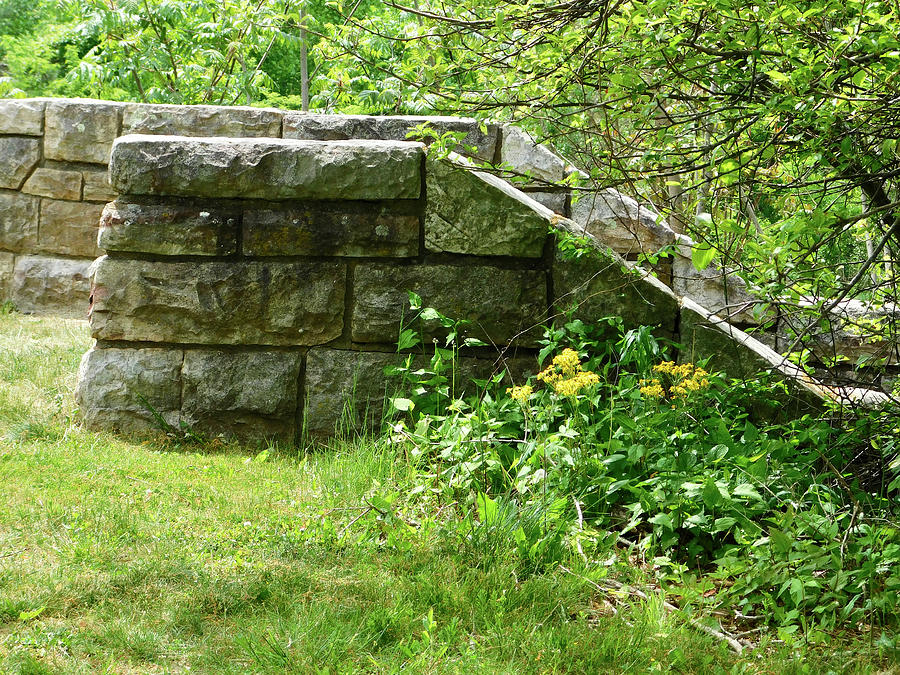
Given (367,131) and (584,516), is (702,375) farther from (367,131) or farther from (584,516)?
(367,131)

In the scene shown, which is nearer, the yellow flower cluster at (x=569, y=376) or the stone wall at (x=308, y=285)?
the yellow flower cluster at (x=569, y=376)

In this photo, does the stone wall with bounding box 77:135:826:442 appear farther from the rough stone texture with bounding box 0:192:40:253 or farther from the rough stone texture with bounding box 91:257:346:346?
the rough stone texture with bounding box 0:192:40:253

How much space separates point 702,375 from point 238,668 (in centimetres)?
202

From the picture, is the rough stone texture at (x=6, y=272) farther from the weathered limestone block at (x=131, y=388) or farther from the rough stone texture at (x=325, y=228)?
the rough stone texture at (x=325, y=228)

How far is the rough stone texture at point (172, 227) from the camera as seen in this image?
337 centimetres

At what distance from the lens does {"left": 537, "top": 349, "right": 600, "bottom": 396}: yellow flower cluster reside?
106 inches

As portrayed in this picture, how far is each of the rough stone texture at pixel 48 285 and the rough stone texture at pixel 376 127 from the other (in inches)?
86.5

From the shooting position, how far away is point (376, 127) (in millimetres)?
4789

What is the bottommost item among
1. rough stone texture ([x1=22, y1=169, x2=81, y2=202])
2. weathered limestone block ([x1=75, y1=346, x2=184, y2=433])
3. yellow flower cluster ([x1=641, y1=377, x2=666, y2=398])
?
weathered limestone block ([x1=75, y1=346, x2=184, y2=433])

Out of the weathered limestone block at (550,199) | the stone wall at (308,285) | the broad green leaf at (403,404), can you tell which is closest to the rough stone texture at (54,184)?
the stone wall at (308,285)

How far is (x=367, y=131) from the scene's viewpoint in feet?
15.8

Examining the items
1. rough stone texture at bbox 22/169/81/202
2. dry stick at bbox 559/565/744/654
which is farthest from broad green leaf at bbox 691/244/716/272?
rough stone texture at bbox 22/169/81/202

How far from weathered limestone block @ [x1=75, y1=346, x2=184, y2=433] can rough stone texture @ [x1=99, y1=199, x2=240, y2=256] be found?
462 millimetres

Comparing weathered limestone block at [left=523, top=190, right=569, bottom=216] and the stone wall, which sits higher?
weathered limestone block at [left=523, top=190, right=569, bottom=216]
